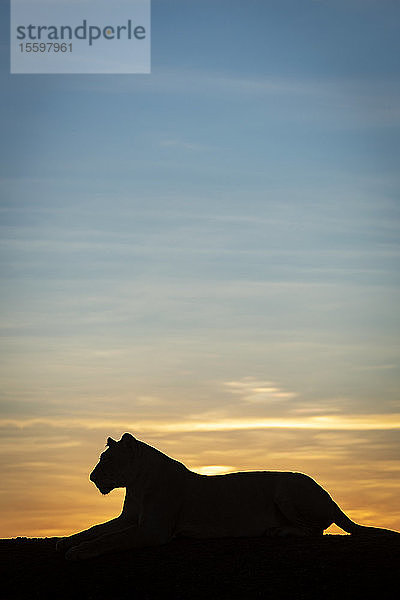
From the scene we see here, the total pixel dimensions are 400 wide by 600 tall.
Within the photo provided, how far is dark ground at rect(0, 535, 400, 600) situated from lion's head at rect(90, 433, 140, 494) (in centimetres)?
155

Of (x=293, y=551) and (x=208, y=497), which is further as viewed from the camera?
(x=208, y=497)

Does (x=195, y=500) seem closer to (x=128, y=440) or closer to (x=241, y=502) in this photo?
(x=241, y=502)

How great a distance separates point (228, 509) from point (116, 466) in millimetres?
2270

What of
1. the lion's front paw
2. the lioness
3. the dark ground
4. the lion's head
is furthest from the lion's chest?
the lion's front paw

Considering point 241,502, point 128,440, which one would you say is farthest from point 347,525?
point 128,440

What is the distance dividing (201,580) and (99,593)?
174cm

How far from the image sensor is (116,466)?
2103 centimetres

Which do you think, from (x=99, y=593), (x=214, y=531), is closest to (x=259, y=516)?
(x=214, y=531)

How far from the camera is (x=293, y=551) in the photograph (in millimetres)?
19156

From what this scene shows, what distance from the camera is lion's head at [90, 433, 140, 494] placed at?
21.0 metres

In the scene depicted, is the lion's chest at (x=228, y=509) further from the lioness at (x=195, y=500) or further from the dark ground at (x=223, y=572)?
the dark ground at (x=223, y=572)

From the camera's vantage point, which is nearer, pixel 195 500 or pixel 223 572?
pixel 223 572

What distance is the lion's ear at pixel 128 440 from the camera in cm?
2111

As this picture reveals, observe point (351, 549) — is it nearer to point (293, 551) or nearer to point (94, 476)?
point (293, 551)
